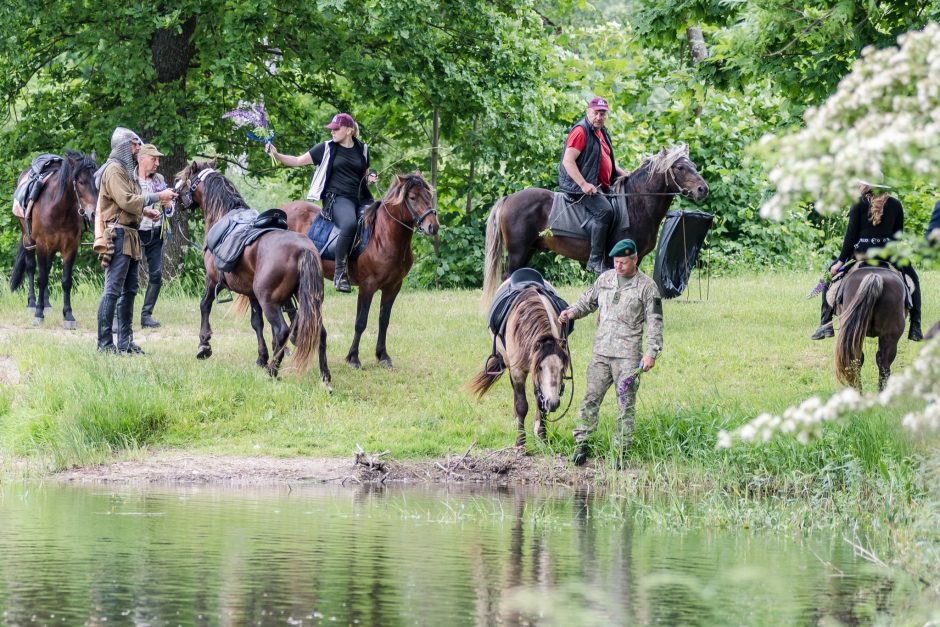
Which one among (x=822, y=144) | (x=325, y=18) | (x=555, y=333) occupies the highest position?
(x=325, y=18)

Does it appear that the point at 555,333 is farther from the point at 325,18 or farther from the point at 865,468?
the point at 325,18

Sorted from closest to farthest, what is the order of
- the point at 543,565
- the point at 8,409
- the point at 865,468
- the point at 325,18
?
1. the point at 543,565
2. the point at 865,468
3. the point at 8,409
4. the point at 325,18

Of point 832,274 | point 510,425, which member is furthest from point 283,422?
point 832,274

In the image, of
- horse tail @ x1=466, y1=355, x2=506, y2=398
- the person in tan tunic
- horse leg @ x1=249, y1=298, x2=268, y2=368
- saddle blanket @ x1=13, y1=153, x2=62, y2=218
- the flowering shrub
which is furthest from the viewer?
saddle blanket @ x1=13, y1=153, x2=62, y2=218

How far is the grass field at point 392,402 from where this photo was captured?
1233 centimetres

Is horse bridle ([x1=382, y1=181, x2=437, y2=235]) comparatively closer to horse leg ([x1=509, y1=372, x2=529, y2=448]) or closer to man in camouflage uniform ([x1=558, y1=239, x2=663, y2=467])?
horse leg ([x1=509, y1=372, x2=529, y2=448])

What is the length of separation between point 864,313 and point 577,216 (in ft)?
15.0

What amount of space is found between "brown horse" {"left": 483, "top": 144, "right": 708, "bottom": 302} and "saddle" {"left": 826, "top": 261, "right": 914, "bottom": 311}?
2.86 meters

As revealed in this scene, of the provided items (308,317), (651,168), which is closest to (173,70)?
(651,168)

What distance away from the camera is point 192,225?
82.9ft

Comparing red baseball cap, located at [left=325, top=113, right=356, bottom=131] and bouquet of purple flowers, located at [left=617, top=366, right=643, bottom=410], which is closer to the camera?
bouquet of purple flowers, located at [left=617, top=366, right=643, bottom=410]

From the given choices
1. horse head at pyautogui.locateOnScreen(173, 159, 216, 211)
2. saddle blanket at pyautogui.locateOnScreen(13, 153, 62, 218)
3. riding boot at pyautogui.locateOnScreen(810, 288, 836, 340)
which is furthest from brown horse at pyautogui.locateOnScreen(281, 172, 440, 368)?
saddle blanket at pyautogui.locateOnScreen(13, 153, 62, 218)

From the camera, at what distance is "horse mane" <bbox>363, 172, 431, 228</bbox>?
15375 mm

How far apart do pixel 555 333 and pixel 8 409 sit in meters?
5.86
